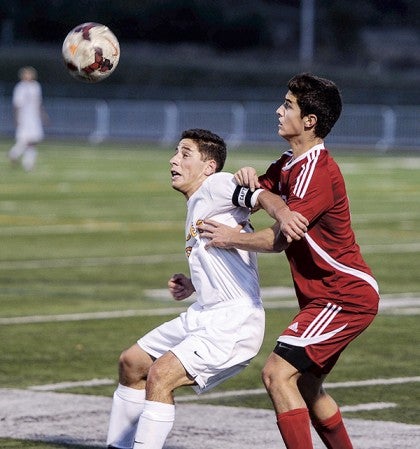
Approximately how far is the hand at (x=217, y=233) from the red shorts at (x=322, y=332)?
51cm

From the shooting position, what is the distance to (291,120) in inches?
307

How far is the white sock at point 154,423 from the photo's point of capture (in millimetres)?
7590

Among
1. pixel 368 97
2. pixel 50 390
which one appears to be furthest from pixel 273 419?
pixel 368 97

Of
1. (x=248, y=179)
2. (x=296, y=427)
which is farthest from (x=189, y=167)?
(x=296, y=427)

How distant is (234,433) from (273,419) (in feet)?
1.79

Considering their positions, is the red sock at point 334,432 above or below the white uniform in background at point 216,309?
below

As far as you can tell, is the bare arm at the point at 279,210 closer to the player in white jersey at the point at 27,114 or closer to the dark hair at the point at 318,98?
the dark hair at the point at 318,98

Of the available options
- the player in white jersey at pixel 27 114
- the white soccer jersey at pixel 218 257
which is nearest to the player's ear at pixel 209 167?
the white soccer jersey at pixel 218 257

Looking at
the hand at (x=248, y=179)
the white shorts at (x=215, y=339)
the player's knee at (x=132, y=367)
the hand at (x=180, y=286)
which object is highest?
the hand at (x=248, y=179)

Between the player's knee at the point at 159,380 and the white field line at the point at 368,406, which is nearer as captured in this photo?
the player's knee at the point at 159,380

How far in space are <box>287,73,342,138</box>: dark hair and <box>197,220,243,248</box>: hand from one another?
0.65m

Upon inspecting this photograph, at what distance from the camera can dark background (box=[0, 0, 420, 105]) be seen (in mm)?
65062

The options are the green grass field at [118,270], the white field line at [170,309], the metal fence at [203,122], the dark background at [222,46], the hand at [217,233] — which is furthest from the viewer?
the dark background at [222,46]

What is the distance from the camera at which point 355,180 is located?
114ft
